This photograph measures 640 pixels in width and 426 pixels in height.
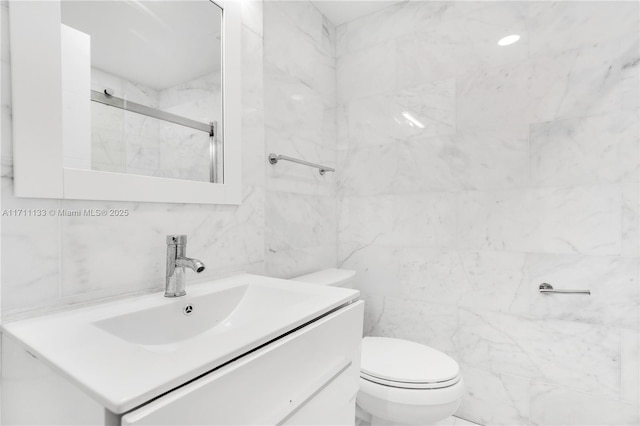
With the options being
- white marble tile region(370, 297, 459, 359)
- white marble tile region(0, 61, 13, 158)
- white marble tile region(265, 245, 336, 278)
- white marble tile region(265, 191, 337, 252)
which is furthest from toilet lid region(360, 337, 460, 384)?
white marble tile region(0, 61, 13, 158)

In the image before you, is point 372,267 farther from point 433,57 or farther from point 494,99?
point 433,57

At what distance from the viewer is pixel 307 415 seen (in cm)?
74

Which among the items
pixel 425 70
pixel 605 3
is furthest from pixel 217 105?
pixel 605 3

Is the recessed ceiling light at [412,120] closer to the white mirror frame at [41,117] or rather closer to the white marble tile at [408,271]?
the white marble tile at [408,271]

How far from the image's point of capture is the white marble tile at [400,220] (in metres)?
1.64

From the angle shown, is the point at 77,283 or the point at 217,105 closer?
the point at 77,283

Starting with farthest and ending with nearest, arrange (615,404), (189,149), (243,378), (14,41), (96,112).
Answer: (615,404)
(189,149)
(96,112)
(14,41)
(243,378)

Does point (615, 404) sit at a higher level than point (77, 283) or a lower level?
lower

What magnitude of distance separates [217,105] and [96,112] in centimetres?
42

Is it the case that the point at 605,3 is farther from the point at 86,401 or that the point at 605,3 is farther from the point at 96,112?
the point at 86,401

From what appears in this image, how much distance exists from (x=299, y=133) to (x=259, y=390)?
1.32 meters

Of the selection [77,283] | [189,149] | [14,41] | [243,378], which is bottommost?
[243,378]

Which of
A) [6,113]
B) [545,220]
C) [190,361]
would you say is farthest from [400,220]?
[6,113]

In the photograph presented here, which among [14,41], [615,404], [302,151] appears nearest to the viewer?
[14,41]
